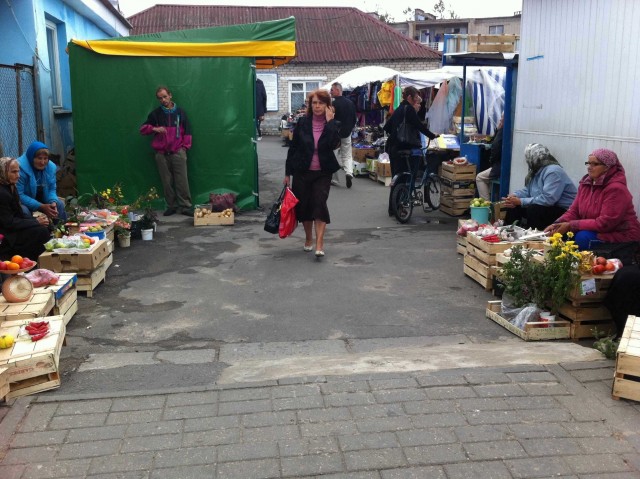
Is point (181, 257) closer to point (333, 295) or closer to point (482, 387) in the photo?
point (333, 295)

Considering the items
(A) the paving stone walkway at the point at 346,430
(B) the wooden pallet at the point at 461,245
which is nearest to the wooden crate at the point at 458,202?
(B) the wooden pallet at the point at 461,245

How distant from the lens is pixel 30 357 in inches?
163

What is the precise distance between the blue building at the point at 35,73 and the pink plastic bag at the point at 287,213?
141 inches

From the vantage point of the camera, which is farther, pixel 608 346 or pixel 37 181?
pixel 37 181

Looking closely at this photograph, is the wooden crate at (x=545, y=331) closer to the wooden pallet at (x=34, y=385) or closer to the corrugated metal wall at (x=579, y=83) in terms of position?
the corrugated metal wall at (x=579, y=83)

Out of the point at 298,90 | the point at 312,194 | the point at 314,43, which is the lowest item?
the point at 312,194

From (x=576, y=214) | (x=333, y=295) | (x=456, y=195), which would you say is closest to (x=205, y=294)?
(x=333, y=295)

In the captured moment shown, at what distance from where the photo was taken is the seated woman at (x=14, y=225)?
6.59 metres

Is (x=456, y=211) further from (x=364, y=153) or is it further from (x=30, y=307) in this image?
(x=30, y=307)

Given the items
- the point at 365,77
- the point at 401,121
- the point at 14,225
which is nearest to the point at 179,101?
the point at 401,121

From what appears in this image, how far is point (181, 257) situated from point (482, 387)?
4916mm

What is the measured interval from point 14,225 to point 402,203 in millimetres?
5681

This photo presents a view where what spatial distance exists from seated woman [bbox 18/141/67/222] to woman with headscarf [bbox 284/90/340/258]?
109 inches

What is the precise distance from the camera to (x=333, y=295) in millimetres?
6609
